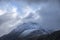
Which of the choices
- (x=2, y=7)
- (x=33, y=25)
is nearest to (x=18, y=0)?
(x=2, y=7)

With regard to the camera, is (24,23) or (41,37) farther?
(24,23)

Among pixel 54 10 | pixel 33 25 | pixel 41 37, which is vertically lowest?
pixel 41 37

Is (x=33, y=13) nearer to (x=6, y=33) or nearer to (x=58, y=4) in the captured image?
(x=58, y=4)

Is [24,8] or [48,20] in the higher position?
[24,8]

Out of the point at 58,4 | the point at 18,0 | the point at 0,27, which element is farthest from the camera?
the point at 0,27

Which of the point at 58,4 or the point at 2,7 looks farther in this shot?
the point at 2,7

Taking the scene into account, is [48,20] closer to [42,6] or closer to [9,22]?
[42,6]

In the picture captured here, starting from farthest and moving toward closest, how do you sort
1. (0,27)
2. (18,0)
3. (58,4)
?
(0,27) < (18,0) < (58,4)

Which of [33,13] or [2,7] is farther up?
[2,7]

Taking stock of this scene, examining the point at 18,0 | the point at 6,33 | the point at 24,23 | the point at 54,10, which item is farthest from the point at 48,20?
the point at 6,33
